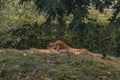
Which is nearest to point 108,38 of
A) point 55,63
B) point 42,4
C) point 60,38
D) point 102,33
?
point 102,33

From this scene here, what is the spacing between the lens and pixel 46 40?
510 inches

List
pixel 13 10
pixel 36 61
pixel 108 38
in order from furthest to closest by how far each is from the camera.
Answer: pixel 13 10 < pixel 108 38 < pixel 36 61

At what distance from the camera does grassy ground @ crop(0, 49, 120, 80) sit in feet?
20.9

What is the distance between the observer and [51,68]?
667cm

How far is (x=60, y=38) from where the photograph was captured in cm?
1303

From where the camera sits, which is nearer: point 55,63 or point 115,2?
point 115,2

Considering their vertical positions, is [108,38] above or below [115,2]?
below

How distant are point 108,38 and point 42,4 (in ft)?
22.2

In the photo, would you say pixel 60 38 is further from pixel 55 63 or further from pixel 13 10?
pixel 55 63

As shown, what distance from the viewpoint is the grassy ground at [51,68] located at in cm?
636

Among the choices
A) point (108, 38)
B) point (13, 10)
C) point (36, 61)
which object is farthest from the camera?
point (13, 10)

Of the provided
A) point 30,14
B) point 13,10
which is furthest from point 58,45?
point 13,10

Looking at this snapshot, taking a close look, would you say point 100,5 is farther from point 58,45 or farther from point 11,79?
point 58,45

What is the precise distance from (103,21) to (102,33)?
0.43 meters
